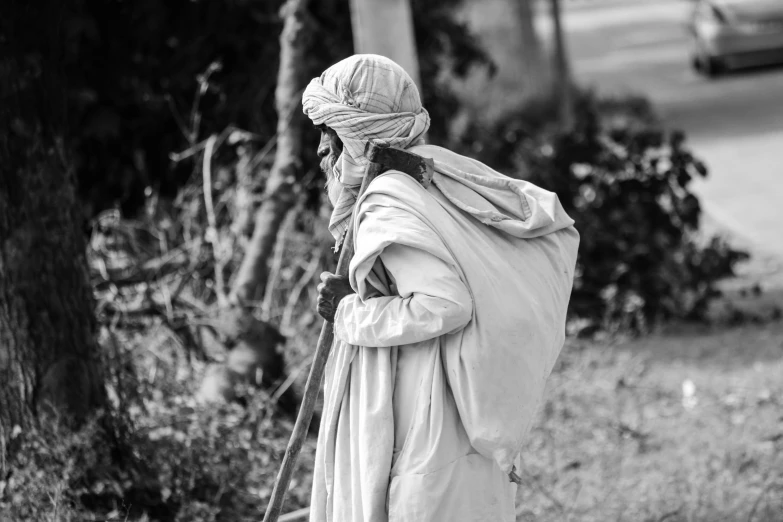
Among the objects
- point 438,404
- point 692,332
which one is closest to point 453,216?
point 438,404

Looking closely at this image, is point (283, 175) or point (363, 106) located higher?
point (363, 106)

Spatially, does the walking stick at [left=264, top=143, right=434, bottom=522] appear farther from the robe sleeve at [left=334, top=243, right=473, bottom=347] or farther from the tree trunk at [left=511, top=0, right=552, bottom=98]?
the tree trunk at [left=511, top=0, right=552, bottom=98]

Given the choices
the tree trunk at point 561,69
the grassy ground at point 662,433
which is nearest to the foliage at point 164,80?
the grassy ground at point 662,433

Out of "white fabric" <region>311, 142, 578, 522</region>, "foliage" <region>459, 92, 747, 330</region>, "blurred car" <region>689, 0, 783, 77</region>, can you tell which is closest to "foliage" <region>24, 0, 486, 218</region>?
"foliage" <region>459, 92, 747, 330</region>

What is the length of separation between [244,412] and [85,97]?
103 inches

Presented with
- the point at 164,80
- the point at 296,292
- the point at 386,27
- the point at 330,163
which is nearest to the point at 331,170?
the point at 330,163

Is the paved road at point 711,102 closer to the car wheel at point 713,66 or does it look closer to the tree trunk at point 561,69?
the car wheel at point 713,66

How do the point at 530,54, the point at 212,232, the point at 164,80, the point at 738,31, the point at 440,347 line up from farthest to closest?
1. the point at 530,54
2. the point at 738,31
3. the point at 164,80
4. the point at 212,232
5. the point at 440,347

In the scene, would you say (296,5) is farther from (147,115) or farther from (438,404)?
(438,404)

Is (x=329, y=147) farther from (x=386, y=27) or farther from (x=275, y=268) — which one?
(x=275, y=268)

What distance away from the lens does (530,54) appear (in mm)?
17859

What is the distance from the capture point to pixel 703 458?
526 centimetres

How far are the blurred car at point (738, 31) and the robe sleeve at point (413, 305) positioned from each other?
15.2 metres

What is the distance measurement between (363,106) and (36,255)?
180cm
